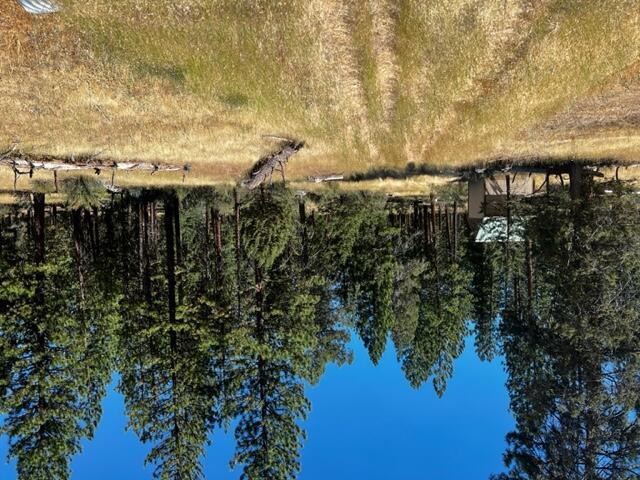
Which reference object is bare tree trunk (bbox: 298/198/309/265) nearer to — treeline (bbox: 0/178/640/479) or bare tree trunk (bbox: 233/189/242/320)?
treeline (bbox: 0/178/640/479)

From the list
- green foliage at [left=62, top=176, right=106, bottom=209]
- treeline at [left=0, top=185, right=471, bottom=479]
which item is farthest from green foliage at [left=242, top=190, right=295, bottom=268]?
green foliage at [left=62, top=176, right=106, bottom=209]

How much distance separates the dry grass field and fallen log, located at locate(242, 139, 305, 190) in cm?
70

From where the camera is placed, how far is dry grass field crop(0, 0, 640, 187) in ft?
57.3

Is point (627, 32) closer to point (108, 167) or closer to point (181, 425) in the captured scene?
point (108, 167)

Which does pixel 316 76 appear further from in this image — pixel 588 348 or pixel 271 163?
pixel 588 348

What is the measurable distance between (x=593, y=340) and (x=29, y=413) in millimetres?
27768

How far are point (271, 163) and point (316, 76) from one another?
678 cm

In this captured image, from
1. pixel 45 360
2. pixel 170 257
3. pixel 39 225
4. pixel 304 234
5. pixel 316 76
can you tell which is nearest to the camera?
pixel 316 76

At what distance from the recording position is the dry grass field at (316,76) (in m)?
17.5

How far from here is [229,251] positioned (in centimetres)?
3106

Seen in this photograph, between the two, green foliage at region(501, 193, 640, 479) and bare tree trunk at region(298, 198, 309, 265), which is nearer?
green foliage at region(501, 193, 640, 479)

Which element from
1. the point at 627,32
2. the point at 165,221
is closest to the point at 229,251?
the point at 165,221

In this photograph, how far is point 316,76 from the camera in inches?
813

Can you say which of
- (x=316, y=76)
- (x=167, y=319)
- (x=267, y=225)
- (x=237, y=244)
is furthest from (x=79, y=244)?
(x=316, y=76)
